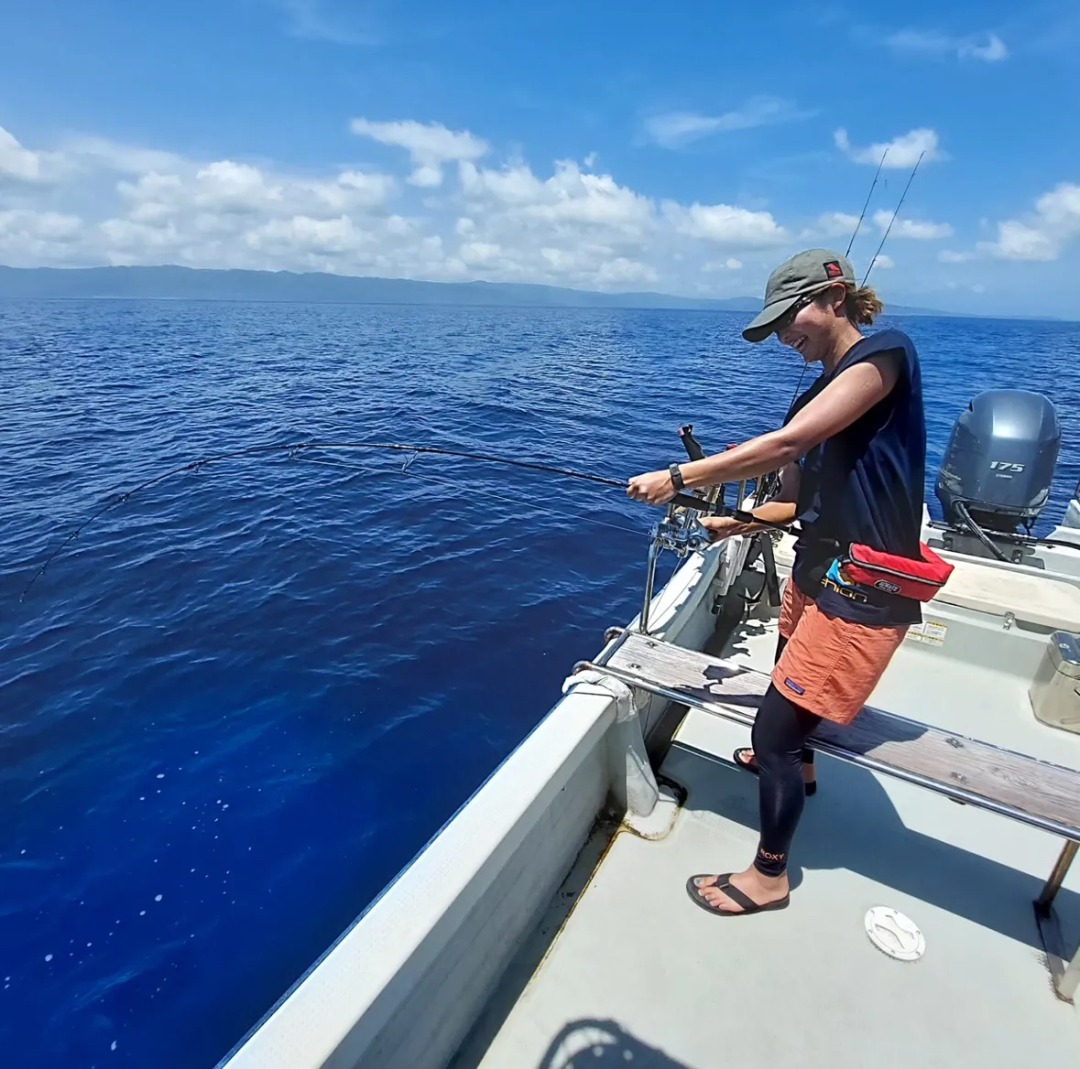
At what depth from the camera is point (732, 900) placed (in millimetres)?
2568

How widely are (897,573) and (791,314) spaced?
3.17 feet

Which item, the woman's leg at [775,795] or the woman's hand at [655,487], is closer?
the woman's hand at [655,487]

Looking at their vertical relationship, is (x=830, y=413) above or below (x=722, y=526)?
above

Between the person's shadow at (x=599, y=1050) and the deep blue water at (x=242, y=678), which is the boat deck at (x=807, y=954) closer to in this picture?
the person's shadow at (x=599, y=1050)

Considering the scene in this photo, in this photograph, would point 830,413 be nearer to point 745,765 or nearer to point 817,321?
point 817,321

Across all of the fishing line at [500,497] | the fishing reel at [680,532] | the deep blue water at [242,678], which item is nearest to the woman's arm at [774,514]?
the fishing reel at [680,532]

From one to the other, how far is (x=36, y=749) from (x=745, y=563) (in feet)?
20.2

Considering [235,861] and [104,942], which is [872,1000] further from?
[104,942]

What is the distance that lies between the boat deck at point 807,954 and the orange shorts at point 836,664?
1.05 meters

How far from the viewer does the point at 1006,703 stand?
156 inches

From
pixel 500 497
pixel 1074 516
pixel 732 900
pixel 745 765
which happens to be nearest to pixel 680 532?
pixel 745 765

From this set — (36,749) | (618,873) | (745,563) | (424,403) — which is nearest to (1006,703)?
(745,563)

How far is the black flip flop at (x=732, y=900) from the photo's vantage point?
101 inches

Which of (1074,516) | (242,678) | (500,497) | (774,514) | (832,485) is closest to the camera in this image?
(832,485)
